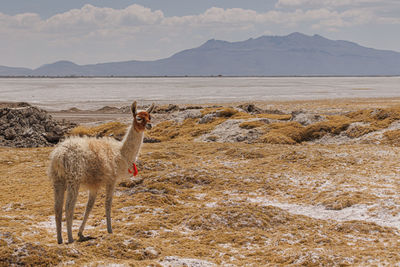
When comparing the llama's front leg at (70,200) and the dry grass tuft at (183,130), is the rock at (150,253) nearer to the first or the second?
the llama's front leg at (70,200)

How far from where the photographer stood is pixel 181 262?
262 inches

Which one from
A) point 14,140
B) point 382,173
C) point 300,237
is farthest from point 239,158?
point 14,140

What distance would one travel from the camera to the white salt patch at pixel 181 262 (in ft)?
21.6

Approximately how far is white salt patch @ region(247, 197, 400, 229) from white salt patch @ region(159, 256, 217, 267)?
4208 millimetres

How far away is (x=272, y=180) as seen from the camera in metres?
13.2

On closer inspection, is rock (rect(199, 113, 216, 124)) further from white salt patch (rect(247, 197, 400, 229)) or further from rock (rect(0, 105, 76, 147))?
white salt patch (rect(247, 197, 400, 229))

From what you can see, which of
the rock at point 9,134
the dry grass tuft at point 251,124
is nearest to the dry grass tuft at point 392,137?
the dry grass tuft at point 251,124

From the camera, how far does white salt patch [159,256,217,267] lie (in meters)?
6.57

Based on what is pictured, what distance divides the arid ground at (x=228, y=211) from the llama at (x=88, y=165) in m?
0.74

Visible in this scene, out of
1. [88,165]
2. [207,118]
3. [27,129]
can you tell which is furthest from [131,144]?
[207,118]

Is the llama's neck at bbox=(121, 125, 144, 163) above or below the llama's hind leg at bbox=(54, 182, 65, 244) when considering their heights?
above

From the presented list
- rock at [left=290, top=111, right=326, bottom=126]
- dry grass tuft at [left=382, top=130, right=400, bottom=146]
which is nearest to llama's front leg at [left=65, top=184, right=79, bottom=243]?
dry grass tuft at [left=382, top=130, right=400, bottom=146]

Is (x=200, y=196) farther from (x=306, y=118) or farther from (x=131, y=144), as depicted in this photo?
(x=306, y=118)

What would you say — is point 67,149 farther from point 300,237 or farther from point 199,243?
point 300,237
